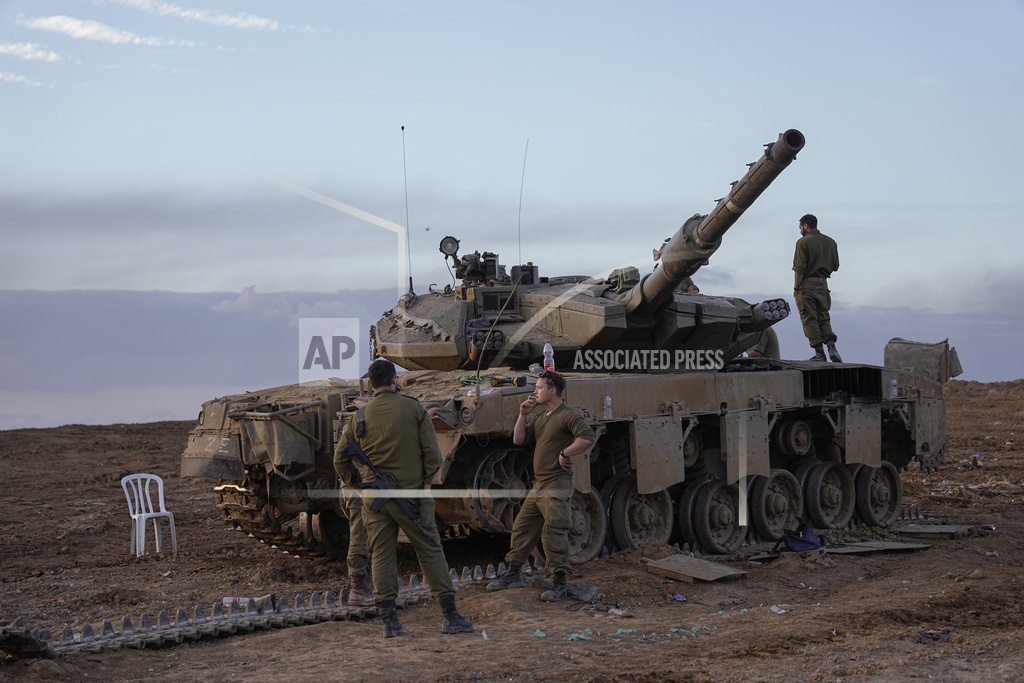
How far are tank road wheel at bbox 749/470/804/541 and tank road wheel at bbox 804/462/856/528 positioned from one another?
0.17m

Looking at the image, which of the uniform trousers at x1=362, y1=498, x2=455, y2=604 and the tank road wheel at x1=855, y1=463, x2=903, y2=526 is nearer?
the uniform trousers at x1=362, y1=498, x2=455, y2=604

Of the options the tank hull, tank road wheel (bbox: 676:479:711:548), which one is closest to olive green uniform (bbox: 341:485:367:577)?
the tank hull

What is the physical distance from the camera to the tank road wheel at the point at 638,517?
10031mm

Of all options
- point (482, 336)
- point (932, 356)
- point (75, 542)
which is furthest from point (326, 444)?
point (932, 356)

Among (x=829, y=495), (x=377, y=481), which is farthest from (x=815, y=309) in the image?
(x=377, y=481)

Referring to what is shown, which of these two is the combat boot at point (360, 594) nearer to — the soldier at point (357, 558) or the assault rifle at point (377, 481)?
the soldier at point (357, 558)

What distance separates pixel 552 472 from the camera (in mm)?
7887

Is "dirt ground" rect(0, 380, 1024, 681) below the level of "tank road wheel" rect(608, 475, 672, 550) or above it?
below

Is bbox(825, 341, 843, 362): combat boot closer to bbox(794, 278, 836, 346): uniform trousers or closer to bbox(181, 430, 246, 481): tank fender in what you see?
bbox(794, 278, 836, 346): uniform trousers

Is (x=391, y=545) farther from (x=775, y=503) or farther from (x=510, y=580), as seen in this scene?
(x=775, y=503)

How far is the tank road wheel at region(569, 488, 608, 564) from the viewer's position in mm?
9406

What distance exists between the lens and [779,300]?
1174cm

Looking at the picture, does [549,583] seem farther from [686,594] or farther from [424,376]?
[424,376]

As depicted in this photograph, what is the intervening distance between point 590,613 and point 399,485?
6.31 ft
